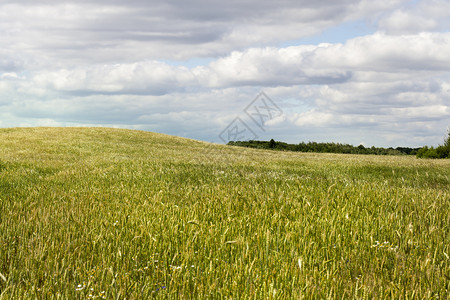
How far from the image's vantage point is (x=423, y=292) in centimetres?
300

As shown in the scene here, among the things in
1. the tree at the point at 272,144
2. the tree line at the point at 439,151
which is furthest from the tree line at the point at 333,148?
the tree line at the point at 439,151

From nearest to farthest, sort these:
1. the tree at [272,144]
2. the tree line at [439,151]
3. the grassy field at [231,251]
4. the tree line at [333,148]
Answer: the grassy field at [231,251] < the tree line at [439,151] < the tree line at [333,148] < the tree at [272,144]

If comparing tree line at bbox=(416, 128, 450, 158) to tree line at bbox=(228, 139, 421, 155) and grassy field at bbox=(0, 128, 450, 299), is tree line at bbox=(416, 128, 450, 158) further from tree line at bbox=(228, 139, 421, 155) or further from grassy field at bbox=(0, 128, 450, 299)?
grassy field at bbox=(0, 128, 450, 299)

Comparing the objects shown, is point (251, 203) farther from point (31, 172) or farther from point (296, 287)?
point (31, 172)

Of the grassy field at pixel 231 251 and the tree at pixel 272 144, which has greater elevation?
the tree at pixel 272 144

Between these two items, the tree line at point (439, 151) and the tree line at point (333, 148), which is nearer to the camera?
the tree line at point (439, 151)

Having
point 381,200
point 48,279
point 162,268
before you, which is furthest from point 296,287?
point 381,200

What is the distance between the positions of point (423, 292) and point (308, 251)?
1.04 meters

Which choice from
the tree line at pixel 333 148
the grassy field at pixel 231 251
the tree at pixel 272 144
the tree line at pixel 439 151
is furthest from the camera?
the tree at pixel 272 144

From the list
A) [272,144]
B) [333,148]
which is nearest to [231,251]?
[333,148]

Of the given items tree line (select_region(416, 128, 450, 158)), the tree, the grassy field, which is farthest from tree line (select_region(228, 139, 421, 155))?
the grassy field

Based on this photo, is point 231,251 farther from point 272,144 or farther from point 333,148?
point 272,144

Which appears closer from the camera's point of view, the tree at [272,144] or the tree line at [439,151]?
the tree line at [439,151]

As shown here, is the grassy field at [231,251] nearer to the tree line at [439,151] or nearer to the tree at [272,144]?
the tree line at [439,151]
